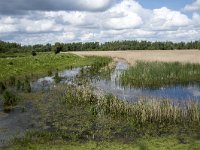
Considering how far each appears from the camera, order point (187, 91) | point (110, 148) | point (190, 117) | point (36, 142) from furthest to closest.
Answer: point (187, 91) → point (190, 117) → point (36, 142) → point (110, 148)

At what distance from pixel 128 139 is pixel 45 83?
2073cm

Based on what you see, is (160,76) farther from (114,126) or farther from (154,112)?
(114,126)

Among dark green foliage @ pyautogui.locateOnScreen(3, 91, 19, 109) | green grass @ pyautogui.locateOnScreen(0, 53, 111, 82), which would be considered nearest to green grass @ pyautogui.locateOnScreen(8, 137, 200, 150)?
dark green foliage @ pyautogui.locateOnScreen(3, 91, 19, 109)

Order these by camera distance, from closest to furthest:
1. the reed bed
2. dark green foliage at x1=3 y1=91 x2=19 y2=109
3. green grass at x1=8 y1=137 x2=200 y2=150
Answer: green grass at x1=8 y1=137 x2=200 y2=150 < the reed bed < dark green foliage at x1=3 y1=91 x2=19 y2=109

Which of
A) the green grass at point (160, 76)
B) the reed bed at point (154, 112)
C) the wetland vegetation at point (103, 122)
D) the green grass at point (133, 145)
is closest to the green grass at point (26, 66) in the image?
the green grass at point (160, 76)

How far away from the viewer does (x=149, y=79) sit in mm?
32781

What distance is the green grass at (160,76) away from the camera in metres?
32.5

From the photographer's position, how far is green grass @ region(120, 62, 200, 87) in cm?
3247

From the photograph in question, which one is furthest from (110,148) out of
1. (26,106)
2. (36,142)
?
(26,106)

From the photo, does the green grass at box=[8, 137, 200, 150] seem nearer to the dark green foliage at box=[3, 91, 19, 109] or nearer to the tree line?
the dark green foliage at box=[3, 91, 19, 109]

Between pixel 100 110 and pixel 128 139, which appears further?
pixel 100 110

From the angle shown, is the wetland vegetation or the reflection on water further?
the reflection on water

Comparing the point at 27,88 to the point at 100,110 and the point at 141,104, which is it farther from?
the point at 141,104

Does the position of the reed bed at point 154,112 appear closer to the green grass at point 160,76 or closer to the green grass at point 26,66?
the green grass at point 160,76
